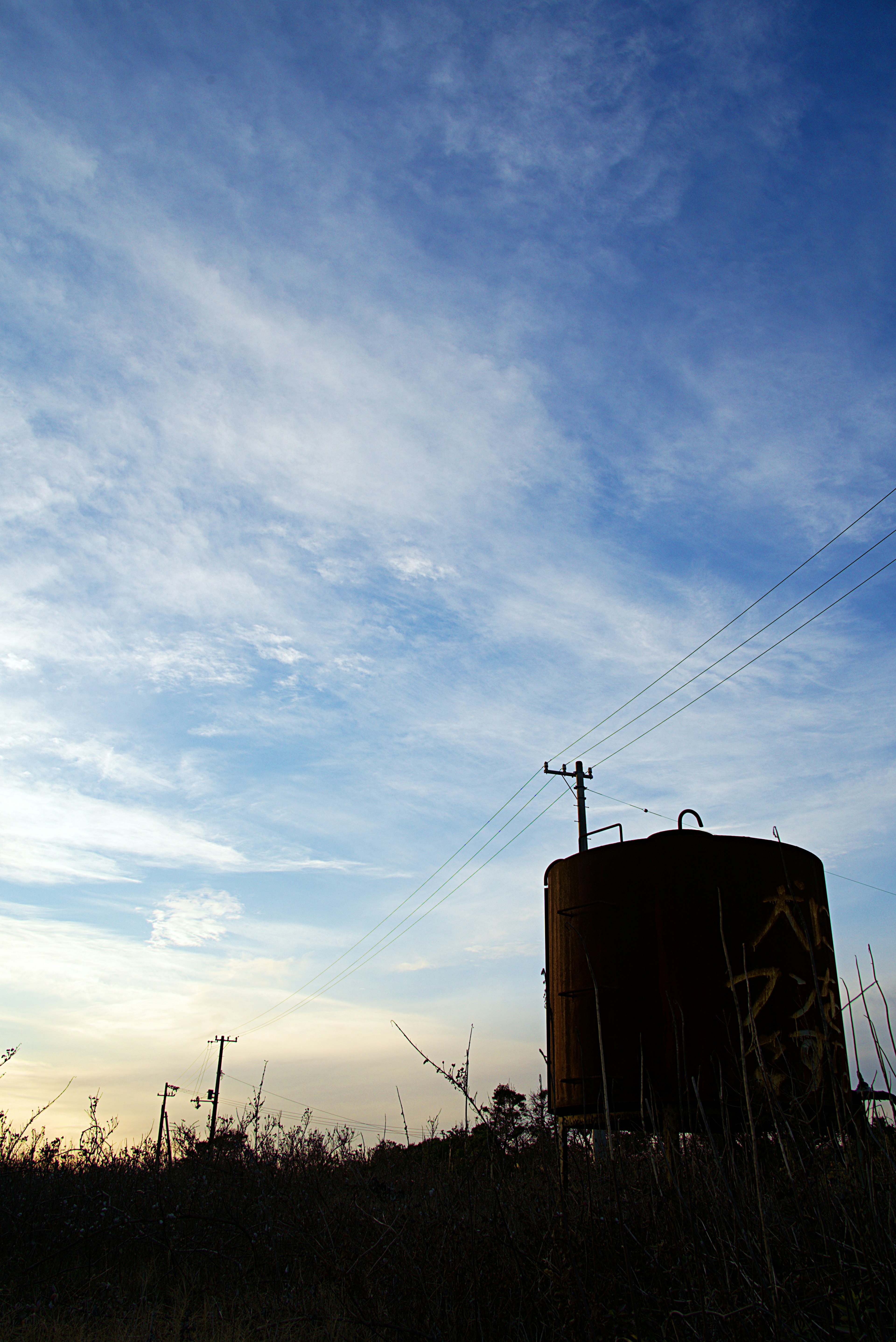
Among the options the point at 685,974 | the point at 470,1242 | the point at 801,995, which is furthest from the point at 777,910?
the point at 470,1242

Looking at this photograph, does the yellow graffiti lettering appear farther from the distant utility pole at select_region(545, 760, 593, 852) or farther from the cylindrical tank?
the distant utility pole at select_region(545, 760, 593, 852)

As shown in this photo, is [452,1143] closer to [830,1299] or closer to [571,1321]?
[571,1321]

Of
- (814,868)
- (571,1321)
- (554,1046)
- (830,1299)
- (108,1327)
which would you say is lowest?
(108,1327)

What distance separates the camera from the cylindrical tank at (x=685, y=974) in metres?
7.90

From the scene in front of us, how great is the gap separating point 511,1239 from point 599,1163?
84.4 inches

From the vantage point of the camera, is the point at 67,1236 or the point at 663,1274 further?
the point at 67,1236

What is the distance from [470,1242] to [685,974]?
3.57 meters

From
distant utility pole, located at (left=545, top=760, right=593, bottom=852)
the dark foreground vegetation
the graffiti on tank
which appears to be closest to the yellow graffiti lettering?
the graffiti on tank

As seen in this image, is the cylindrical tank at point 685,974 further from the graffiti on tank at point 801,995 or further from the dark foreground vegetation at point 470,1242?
the dark foreground vegetation at point 470,1242

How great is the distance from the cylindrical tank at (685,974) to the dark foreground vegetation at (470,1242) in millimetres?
683

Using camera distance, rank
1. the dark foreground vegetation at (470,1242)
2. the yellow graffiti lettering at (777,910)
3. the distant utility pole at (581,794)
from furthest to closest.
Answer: the distant utility pole at (581,794), the yellow graffiti lettering at (777,910), the dark foreground vegetation at (470,1242)

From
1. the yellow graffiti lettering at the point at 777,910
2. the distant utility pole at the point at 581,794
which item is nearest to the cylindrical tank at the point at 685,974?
the yellow graffiti lettering at the point at 777,910

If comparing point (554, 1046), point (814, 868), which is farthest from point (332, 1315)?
point (814, 868)

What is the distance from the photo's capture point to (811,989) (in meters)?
8.31
